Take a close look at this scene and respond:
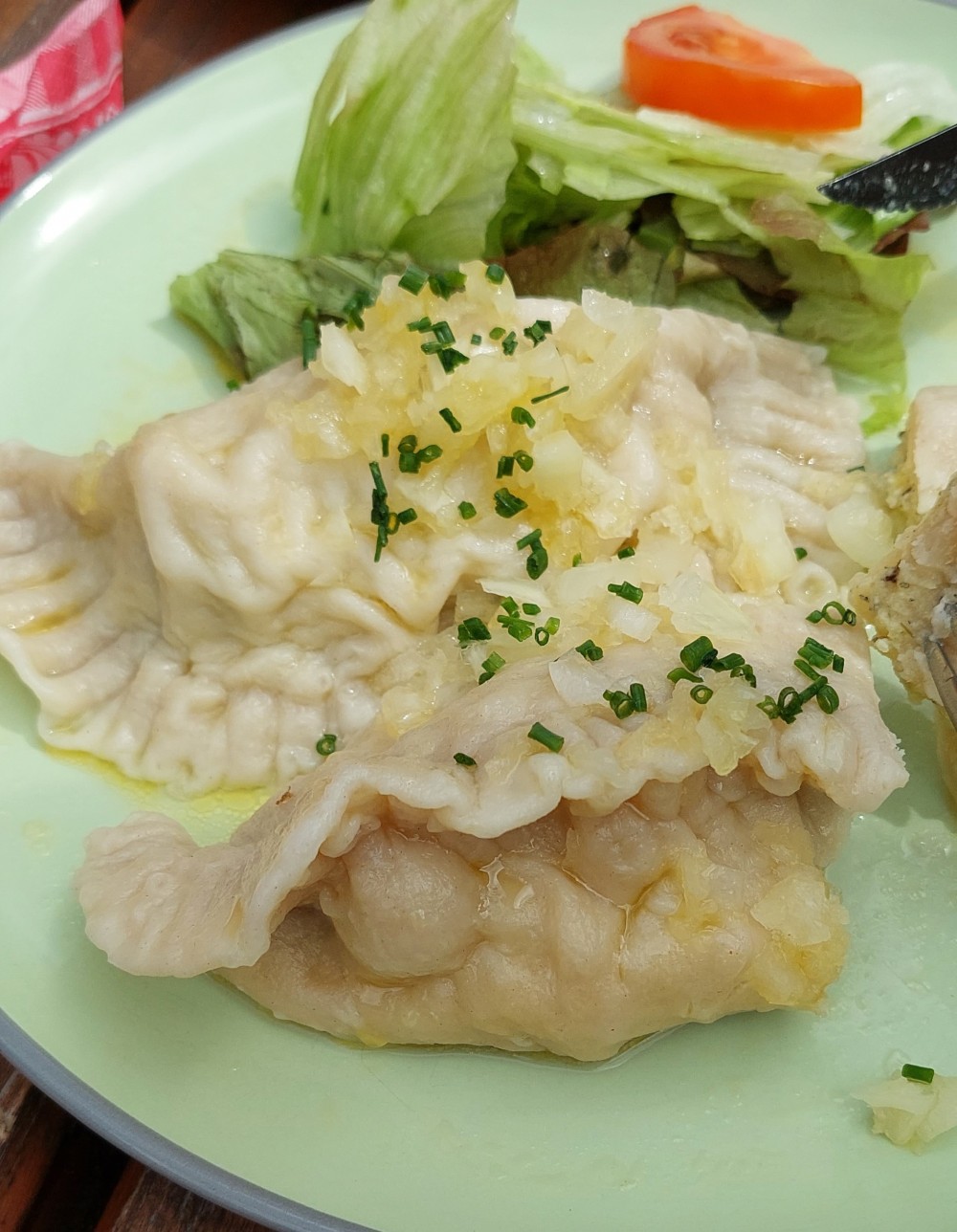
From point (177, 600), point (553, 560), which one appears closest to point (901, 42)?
point (553, 560)

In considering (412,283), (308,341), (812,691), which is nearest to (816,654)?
(812,691)

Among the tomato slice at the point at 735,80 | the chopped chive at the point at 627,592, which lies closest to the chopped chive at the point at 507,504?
the chopped chive at the point at 627,592

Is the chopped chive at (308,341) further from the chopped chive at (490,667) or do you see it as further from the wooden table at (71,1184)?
the wooden table at (71,1184)

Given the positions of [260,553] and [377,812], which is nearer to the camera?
[377,812]

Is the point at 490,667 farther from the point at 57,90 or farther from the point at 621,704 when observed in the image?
the point at 57,90

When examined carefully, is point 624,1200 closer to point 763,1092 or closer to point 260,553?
point 763,1092

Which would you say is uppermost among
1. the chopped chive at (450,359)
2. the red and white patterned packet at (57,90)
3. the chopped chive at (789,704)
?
the red and white patterned packet at (57,90)
